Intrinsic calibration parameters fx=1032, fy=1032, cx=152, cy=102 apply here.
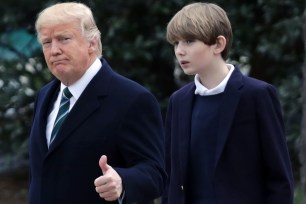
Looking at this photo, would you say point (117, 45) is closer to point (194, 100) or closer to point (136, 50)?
point (136, 50)

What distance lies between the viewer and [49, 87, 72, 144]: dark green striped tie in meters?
4.05

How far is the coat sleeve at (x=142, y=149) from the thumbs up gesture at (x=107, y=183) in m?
0.13

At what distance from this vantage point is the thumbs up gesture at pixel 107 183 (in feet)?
12.0

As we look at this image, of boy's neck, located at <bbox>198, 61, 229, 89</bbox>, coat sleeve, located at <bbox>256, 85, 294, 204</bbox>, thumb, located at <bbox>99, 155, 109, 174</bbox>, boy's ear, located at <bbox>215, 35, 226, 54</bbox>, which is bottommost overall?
coat sleeve, located at <bbox>256, 85, 294, 204</bbox>

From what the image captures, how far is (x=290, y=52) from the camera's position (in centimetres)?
862

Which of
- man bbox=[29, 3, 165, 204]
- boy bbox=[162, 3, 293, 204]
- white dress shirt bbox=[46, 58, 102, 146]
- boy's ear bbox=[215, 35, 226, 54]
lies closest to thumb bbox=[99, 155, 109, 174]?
man bbox=[29, 3, 165, 204]

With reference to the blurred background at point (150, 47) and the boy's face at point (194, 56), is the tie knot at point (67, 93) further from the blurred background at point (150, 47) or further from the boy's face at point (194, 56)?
the blurred background at point (150, 47)

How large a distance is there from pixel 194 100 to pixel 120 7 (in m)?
4.09

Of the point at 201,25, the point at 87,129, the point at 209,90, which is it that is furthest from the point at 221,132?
the point at 87,129

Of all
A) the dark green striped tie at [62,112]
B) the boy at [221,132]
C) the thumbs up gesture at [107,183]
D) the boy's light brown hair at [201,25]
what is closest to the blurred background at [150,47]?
the boy's light brown hair at [201,25]

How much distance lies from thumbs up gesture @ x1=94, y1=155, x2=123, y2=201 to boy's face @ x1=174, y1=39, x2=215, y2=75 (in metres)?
0.73

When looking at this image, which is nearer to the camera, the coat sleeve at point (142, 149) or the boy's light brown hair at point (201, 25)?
the coat sleeve at point (142, 149)

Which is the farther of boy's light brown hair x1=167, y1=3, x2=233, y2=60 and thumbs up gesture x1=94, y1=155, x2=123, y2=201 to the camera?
boy's light brown hair x1=167, y1=3, x2=233, y2=60

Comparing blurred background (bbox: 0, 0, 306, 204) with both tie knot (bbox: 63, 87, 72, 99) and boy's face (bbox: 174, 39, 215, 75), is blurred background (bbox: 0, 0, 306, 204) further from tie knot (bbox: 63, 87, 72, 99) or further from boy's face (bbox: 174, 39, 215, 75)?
tie knot (bbox: 63, 87, 72, 99)
